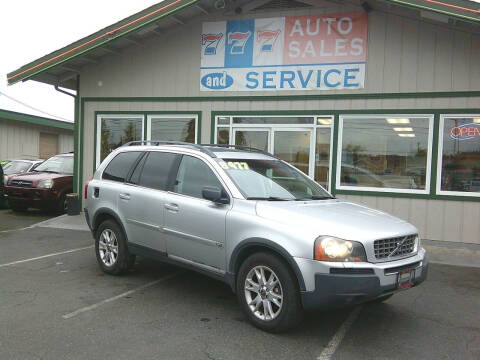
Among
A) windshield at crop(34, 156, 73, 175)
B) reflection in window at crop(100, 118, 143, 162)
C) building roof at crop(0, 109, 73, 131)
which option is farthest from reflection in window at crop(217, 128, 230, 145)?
building roof at crop(0, 109, 73, 131)

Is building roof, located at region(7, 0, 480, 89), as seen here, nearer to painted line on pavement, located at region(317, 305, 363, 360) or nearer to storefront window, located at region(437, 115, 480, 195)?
storefront window, located at region(437, 115, 480, 195)

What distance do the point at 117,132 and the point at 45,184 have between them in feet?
8.48

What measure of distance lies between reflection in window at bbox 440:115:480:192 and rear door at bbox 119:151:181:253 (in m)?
6.25

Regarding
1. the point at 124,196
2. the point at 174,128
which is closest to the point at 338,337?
the point at 124,196

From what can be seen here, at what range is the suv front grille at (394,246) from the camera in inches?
163

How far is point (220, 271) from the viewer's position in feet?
15.8

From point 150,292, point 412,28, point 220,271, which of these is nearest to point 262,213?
point 220,271

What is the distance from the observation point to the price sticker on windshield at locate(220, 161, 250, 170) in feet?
17.1

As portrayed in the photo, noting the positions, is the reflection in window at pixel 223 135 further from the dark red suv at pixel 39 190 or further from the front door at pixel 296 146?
the dark red suv at pixel 39 190

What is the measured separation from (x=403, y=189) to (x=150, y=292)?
20.4ft

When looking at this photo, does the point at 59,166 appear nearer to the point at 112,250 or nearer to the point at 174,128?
the point at 174,128

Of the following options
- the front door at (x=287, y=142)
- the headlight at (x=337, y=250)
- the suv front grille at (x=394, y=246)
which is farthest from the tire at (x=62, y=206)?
the suv front grille at (x=394, y=246)

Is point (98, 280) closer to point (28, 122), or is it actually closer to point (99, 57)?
point (99, 57)

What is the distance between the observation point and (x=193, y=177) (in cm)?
539
